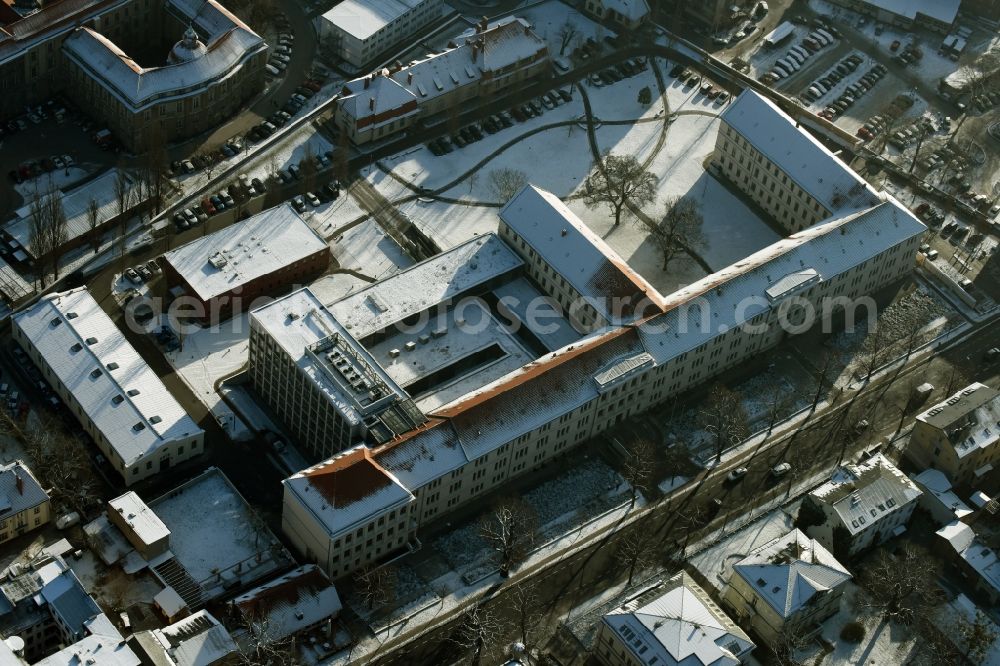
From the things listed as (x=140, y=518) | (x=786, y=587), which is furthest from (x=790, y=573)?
(x=140, y=518)

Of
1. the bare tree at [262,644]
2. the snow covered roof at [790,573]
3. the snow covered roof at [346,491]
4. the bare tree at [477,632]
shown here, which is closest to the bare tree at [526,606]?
the bare tree at [477,632]

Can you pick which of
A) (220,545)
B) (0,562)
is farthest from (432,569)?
(0,562)

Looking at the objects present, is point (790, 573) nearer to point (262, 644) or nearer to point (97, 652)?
point (262, 644)

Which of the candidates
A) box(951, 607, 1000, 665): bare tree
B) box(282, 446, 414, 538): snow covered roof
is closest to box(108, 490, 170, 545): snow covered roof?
box(282, 446, 414, 538): snow covered roof

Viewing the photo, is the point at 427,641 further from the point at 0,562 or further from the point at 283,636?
the point at 0,562

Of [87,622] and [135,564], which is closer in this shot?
[87,622]
